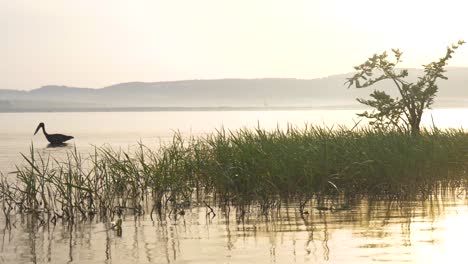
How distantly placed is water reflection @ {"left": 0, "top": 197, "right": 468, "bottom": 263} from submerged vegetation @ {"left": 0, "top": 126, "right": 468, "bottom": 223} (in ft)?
1.60

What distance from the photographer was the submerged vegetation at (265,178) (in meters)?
15.8

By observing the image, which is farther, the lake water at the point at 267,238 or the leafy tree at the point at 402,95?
the leafy tree at the point at 402,95

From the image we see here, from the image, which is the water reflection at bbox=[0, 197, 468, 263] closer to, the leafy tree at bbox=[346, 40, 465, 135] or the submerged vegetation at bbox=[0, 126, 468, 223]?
the submerged vegetation at bbox=[0, 126, 468, 223]

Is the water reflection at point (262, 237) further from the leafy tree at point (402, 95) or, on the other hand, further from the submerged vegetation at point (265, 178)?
the leafy tree at point (402, 95)

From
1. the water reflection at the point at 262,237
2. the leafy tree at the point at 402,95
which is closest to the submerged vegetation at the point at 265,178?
the water reflection at the point at 262,237

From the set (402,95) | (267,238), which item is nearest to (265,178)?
(267,238)

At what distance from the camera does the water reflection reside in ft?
36.5

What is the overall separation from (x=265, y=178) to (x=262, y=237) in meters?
3.50

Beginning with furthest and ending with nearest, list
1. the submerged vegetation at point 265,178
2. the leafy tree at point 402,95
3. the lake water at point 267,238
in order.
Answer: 1. the leafy tree at point 402,95
2. the submerged vegetation at point 265,178
3. the lake water at point 267,238

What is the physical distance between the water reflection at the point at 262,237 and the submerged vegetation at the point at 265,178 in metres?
0.49

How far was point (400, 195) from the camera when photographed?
16.9 meters

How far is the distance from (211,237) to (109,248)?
5.71 feet

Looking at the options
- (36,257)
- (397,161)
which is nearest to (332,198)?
(397,161)

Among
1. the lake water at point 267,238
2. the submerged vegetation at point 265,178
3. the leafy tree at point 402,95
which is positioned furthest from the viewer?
the leafy tree at point 402,95
